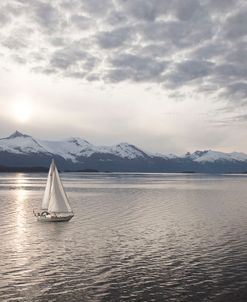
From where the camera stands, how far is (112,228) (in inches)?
2670

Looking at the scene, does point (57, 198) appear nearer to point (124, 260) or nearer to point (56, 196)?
point (56, 196)

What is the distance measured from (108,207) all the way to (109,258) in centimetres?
5811

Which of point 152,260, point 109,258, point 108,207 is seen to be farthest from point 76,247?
point 108,207

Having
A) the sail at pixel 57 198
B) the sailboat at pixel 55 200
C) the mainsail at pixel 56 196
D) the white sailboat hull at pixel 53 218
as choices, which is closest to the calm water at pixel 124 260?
the white sailboat hull at pixel 53 218

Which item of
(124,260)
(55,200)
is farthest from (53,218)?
(124,260)

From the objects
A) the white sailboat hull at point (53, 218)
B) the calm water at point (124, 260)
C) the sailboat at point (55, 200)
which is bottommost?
the calm water at point (124, 260)

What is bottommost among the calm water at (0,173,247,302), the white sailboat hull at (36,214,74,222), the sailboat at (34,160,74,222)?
the calm water at (0,173,247,302)

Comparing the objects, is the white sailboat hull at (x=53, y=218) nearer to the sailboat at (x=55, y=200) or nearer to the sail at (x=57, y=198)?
the sailboat at (x=55, y=200)

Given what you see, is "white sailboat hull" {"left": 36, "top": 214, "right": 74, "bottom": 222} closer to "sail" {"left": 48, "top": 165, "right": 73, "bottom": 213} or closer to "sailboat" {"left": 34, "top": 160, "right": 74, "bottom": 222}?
"sailboat" {"left": 34, "top": 160, "right": 74, "bottom": 222}

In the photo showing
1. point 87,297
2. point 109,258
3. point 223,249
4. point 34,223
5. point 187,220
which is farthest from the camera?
point 187,220

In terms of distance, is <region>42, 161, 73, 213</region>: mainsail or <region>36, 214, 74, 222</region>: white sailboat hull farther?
<region>42, 161, 73, 213</region>: mainsail

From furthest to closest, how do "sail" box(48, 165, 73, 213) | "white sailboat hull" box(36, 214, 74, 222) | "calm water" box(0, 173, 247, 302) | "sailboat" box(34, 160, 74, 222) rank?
"sail" box(48, 165, 73, 213) < "sailboat" box(34, 160, 74, 222) < "white sailboat hull" box(36, 214, 74, 222) < "calm water" box(0, 173, 247, 302)

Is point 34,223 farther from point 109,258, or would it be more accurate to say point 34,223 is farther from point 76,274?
point 76,274

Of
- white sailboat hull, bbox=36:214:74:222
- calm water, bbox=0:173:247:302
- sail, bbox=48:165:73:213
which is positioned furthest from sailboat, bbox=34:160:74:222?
calm water, bbox=0:173:247:302
